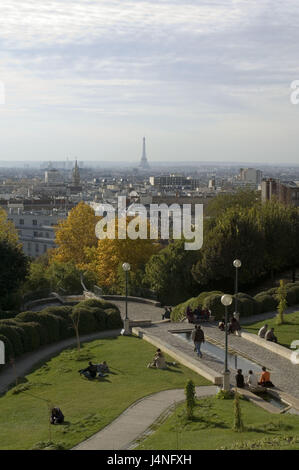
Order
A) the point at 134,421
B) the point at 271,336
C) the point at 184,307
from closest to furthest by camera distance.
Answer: the point at 134,421 → the point at 271,336 → the point at 184,307

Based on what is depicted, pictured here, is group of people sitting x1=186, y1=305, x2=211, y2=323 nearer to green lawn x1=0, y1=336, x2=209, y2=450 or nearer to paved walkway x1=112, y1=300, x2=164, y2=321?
green lawn x1=0, y1=336, x2=209, y2=450

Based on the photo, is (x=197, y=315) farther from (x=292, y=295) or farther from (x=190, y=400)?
(x=190, y=400)

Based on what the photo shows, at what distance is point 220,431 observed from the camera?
15703 mm

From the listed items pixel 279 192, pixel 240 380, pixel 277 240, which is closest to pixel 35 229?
pixel 279 192

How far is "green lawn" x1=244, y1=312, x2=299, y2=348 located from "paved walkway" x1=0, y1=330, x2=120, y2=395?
627 cm

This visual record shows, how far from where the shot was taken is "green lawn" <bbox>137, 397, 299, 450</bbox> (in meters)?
14.1

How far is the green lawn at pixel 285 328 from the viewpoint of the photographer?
26.7 m

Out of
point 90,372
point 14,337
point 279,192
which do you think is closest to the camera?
point 90,372

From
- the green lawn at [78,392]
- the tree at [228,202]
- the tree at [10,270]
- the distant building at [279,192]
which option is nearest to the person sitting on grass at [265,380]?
the green lawn at [78,392]

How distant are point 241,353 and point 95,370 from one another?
606 cm

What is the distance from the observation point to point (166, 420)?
17.1 metres

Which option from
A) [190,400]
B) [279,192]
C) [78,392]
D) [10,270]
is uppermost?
[279,192]

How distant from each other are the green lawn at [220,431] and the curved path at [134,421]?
1.58ft
